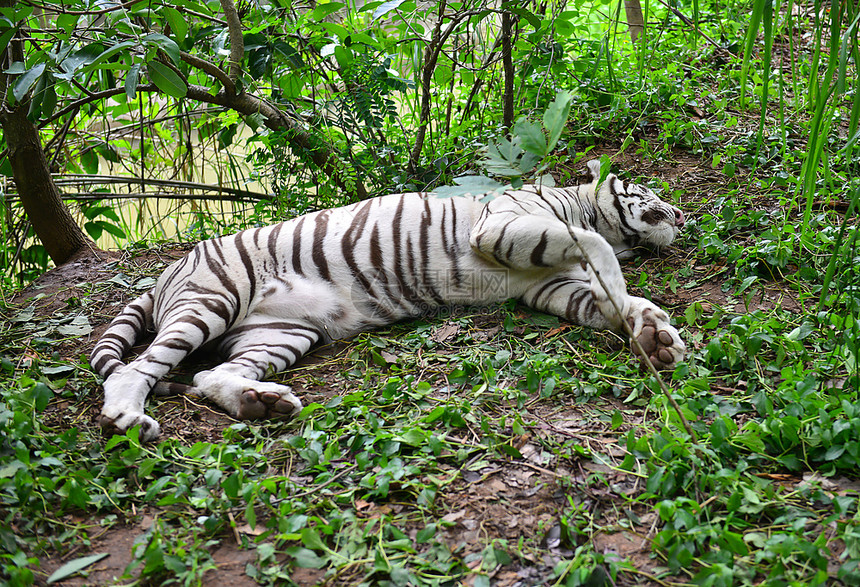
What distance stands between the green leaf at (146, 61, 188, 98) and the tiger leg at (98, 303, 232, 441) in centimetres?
94

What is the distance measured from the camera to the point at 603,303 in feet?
9.45

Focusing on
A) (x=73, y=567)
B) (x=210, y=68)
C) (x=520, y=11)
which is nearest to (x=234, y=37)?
(x=210, y=68)

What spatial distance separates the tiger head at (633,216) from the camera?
3.53m

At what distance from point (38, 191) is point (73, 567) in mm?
3120

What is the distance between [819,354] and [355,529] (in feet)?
6.03

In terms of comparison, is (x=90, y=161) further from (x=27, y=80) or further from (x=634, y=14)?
(x=634, y=14)

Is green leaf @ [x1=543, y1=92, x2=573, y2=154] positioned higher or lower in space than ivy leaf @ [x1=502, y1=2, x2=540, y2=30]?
lower

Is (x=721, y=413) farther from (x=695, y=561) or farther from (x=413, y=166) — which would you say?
(x=413, y=166)

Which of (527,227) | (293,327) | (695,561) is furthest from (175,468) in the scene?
(527,227)

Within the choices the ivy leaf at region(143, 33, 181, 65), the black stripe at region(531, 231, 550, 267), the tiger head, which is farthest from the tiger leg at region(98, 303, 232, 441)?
the tiger head

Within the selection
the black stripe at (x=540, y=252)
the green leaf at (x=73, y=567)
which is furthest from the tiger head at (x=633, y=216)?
the green leaf at (x=73, y=567)

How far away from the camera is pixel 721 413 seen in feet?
7.35

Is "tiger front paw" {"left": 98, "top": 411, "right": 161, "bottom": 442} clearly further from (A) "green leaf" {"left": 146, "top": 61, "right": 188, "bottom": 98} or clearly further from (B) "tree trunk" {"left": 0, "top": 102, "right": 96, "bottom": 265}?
(B) "tree trunk" {"left": 0, "top": 102, "right": 96, "bottom": 265}

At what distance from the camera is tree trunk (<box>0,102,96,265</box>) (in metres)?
3.93
